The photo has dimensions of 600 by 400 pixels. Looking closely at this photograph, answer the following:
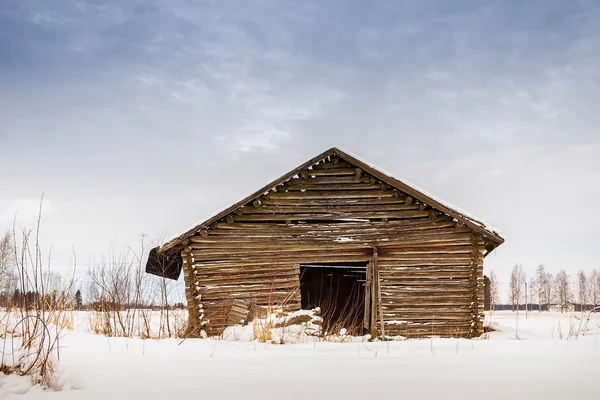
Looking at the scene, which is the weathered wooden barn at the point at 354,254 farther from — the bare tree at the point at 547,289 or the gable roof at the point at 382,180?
the bare tree at the point at 547,289

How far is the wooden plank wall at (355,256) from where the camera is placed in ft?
42.4

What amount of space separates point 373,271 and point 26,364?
10.1 metres

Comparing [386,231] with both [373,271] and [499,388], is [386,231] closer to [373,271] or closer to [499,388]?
[373,271]

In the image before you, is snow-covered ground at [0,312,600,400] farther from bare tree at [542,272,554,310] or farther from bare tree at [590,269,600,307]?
bare tree at [542,272,554,310]

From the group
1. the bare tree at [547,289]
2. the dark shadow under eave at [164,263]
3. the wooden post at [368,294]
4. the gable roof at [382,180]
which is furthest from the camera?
the bare tree at [547,289]

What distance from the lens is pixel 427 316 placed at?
12977 mm

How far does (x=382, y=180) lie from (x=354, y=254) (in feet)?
7.02

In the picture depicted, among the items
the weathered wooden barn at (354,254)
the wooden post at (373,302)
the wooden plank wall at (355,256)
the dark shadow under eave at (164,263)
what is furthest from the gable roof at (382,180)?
the wooden post at (373,302)

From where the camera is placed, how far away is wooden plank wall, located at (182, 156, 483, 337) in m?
12.9

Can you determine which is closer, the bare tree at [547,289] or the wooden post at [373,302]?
the wooden post at [373,302]

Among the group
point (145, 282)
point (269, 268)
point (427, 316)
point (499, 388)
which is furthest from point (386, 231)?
point (499, 388)

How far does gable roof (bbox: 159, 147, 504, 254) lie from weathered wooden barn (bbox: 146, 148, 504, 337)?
39mm

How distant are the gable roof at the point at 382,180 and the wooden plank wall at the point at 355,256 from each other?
0.36 metres

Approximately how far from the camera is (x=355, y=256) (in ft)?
43.1
